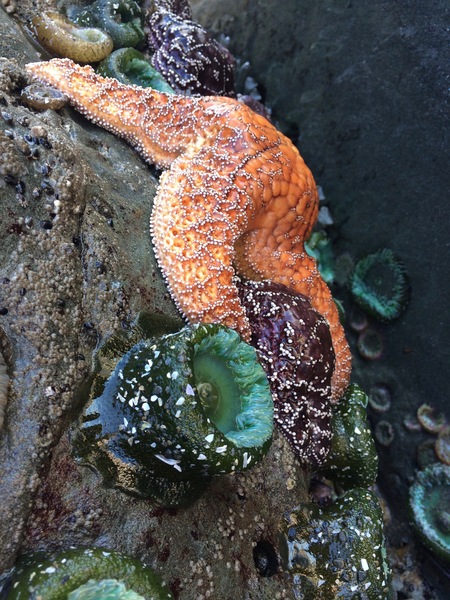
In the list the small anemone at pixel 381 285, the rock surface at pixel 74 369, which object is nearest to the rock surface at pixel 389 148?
the small anemone at pixel 381 285

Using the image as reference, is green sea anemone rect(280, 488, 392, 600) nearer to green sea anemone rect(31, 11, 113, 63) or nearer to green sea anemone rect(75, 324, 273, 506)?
green sea anemone rect(75, 324, 273, 506)

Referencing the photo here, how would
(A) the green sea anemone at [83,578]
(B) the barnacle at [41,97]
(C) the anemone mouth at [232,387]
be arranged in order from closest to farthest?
1. (A) the green sea anemone at [83,578]
2. (C) the anemone mouth at [232,387]
3. (B) the barnacle at [41,97]

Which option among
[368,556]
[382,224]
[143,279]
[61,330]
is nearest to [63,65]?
[143,279]

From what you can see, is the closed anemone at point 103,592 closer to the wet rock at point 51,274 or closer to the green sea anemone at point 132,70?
the wet rock at point 51,274

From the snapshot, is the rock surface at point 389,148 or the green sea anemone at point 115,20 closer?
the rock surface at point 389,148

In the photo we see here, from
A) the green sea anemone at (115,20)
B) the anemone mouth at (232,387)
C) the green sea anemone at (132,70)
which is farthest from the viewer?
the green sea anemone at (115,20)

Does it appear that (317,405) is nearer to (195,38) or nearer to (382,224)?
(382,224)

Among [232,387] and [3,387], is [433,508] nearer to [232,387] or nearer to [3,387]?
[232,387]
